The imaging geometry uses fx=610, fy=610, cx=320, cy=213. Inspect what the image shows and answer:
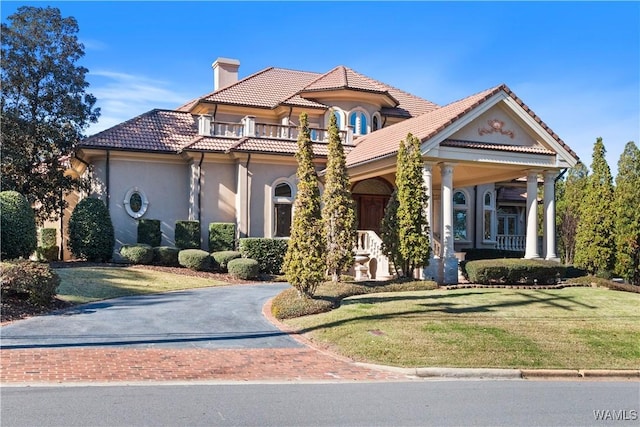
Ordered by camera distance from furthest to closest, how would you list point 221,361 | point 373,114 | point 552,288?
1. point 373,114
2. point 552,288
3. point 221,361

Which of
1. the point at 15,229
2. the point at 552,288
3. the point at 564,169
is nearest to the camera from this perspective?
the point at 15,229

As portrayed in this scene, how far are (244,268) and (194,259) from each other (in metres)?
2.11

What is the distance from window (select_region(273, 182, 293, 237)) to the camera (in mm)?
25734

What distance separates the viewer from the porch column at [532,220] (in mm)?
22531

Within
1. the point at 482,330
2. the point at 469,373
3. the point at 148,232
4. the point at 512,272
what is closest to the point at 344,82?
the point at 148,232

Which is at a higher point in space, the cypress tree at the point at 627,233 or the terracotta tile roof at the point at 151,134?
the terracotta tile roof at the point at 151,134

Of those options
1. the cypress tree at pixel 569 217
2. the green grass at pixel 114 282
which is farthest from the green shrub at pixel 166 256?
the cypress tree at pixel 569 217

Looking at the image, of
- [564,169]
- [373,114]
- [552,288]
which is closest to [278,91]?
[373,114]

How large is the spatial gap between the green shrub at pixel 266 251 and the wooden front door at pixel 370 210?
4.74 meters

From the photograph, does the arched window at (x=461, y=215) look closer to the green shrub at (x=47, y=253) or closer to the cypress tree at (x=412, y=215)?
the cypress tree at (x=412, y=215)

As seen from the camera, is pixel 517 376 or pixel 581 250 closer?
pixel 517 376

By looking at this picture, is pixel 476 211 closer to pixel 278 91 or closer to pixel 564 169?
pixel 564 169

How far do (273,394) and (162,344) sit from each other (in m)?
3.68

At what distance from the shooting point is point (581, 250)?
23.0 meters
